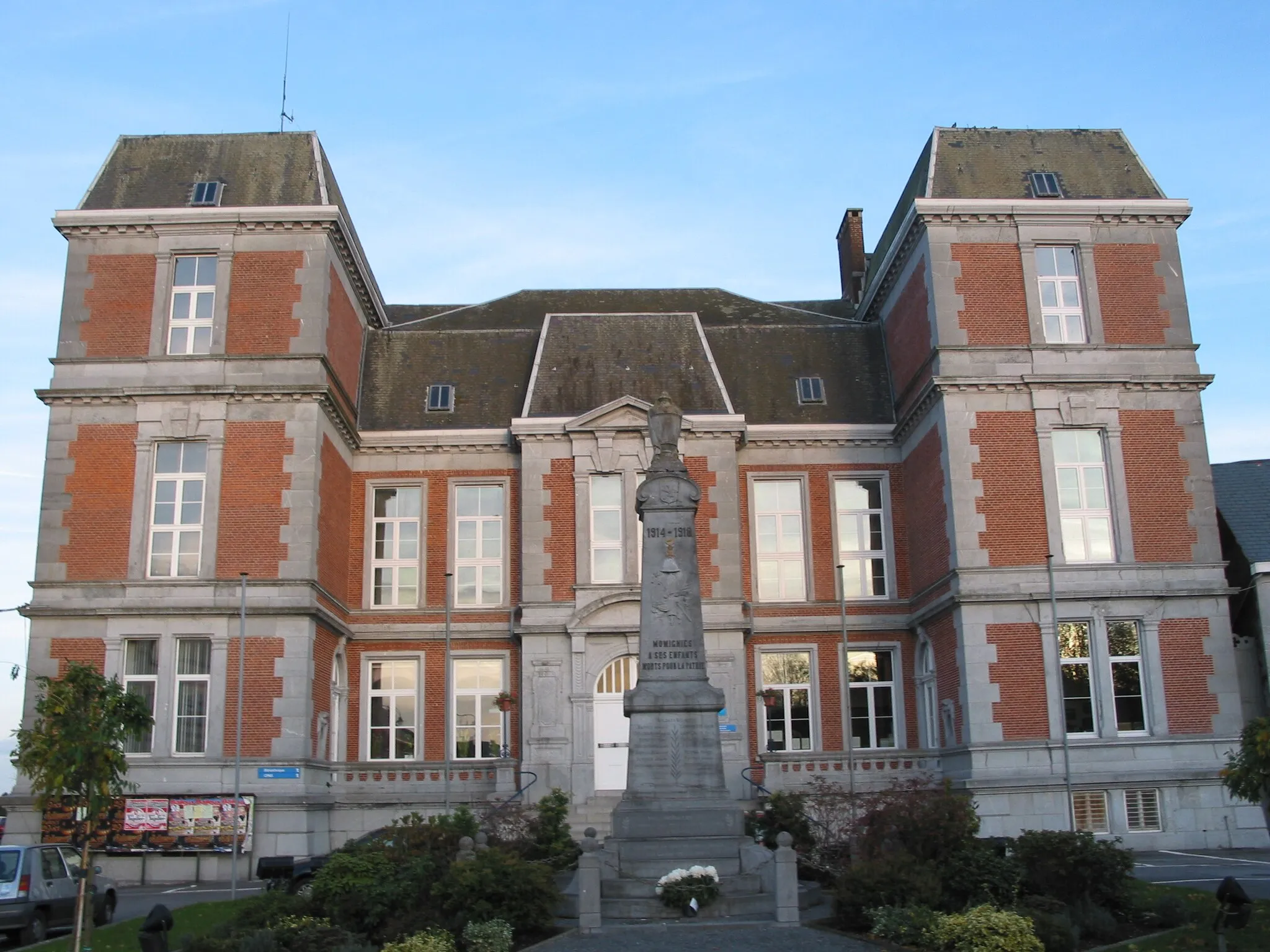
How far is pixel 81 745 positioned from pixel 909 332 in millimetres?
21960

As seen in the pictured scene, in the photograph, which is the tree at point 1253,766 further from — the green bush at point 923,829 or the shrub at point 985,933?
the shrub at point 985,933

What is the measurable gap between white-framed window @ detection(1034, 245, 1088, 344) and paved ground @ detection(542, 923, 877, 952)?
706 inches

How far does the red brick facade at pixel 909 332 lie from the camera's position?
29.4 metres

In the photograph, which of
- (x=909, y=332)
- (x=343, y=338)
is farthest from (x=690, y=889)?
(x=343, y=338)

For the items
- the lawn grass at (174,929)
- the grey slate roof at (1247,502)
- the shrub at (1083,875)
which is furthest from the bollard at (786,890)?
the grey slate roof at (1247,502)

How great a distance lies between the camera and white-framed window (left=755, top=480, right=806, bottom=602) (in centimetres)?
3108

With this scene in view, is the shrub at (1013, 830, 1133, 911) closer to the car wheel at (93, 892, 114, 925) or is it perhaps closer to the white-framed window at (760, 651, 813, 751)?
the car wheel at (93, 892, 114, 925)

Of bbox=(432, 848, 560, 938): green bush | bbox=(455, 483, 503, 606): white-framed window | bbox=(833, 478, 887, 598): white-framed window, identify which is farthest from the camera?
bbox=(833, 478, 887, 598): white-framed window

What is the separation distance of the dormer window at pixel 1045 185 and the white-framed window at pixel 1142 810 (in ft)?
44.3

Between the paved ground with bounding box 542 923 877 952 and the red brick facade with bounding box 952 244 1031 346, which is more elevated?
the red brick facade with bounding box 952 244 1031 346

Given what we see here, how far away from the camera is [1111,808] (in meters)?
25.7

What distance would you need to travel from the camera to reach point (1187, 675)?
1035 inches

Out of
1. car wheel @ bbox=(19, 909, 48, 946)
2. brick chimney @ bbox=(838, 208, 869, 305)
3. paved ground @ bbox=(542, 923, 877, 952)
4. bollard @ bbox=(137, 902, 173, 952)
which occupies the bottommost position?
car wheel @ bbox=(19, 909, 48, 946)

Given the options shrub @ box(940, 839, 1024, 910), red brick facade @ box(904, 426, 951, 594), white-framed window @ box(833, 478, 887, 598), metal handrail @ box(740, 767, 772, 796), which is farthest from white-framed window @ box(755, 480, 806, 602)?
shrub @ box(940, 839, 1024, 910)
